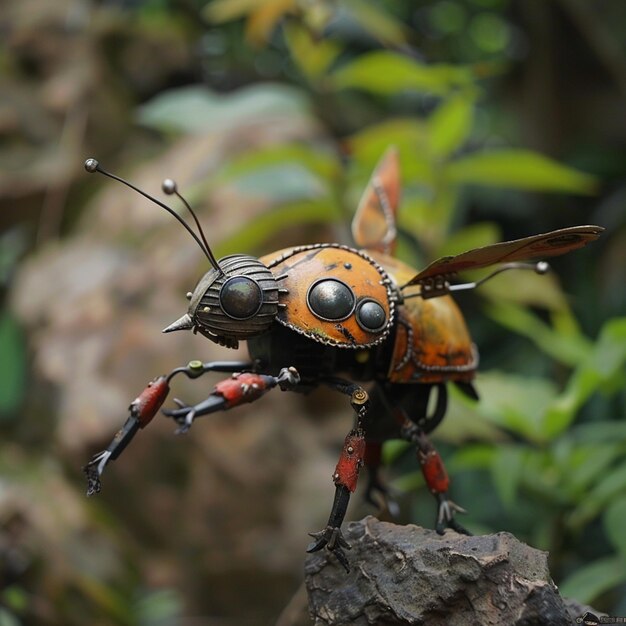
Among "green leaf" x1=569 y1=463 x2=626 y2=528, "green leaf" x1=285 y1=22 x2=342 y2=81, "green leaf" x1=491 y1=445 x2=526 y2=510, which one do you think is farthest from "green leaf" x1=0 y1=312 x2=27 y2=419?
"green leaf" x1=569 y1=463 x2=626 y2=528

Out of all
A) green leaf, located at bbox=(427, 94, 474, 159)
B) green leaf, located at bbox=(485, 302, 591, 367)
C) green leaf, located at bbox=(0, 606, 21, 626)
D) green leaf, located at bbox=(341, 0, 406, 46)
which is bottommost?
green leaf, located at bbox=(0, 606, 21, 626)

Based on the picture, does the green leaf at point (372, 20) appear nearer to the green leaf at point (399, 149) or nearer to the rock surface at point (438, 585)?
the green leaf at point (399, 149)

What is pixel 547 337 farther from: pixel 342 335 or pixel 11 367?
pixel 11 367

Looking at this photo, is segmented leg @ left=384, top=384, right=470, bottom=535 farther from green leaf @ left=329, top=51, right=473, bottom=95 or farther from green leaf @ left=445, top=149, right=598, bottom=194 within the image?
green leaf @ left=329, top=51, right=473, bottom=95

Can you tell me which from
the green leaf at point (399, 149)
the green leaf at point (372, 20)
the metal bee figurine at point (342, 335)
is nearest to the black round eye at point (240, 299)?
the metal bee figurine at point (342, 335)

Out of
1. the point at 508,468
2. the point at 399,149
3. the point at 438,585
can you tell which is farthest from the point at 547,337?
the point at 438,585

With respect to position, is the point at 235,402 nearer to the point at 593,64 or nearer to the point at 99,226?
the point at 99,226
